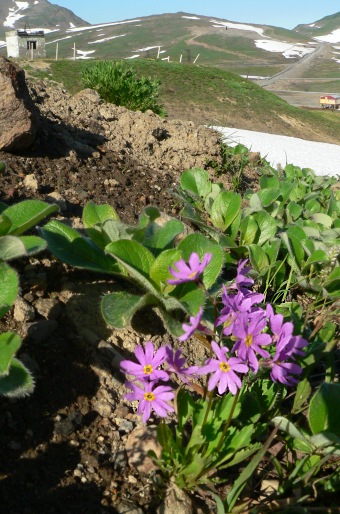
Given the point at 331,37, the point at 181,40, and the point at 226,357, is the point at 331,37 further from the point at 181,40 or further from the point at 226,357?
the point at 226,357

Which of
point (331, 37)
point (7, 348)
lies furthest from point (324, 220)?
point (331, 37)

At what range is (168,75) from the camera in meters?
19.2

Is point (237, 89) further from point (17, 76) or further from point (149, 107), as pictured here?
point (17, 76)

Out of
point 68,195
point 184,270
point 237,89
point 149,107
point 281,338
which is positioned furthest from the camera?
point 237,89

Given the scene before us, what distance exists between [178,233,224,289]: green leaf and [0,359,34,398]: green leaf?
0.85 meters

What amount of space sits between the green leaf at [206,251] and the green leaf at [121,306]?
227 mm

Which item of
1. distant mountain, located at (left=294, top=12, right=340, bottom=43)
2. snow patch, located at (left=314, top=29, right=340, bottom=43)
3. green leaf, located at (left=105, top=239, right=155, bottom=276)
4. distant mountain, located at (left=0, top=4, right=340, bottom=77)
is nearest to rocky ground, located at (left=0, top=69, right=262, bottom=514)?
green leaf, located at (left=105, top=239, right=155, bottom=276)

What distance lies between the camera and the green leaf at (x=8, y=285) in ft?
5.85

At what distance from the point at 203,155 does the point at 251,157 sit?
3.60ft

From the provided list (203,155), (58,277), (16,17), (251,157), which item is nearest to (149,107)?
(251,157)

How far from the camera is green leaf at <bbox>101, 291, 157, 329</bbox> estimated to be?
1.96 m

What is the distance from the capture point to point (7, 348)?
5.15 ft

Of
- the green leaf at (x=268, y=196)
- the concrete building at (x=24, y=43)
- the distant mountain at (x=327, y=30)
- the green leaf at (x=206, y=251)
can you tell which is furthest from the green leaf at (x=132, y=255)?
the distant mountain at (x=327, y=30)

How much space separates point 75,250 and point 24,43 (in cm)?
3787
